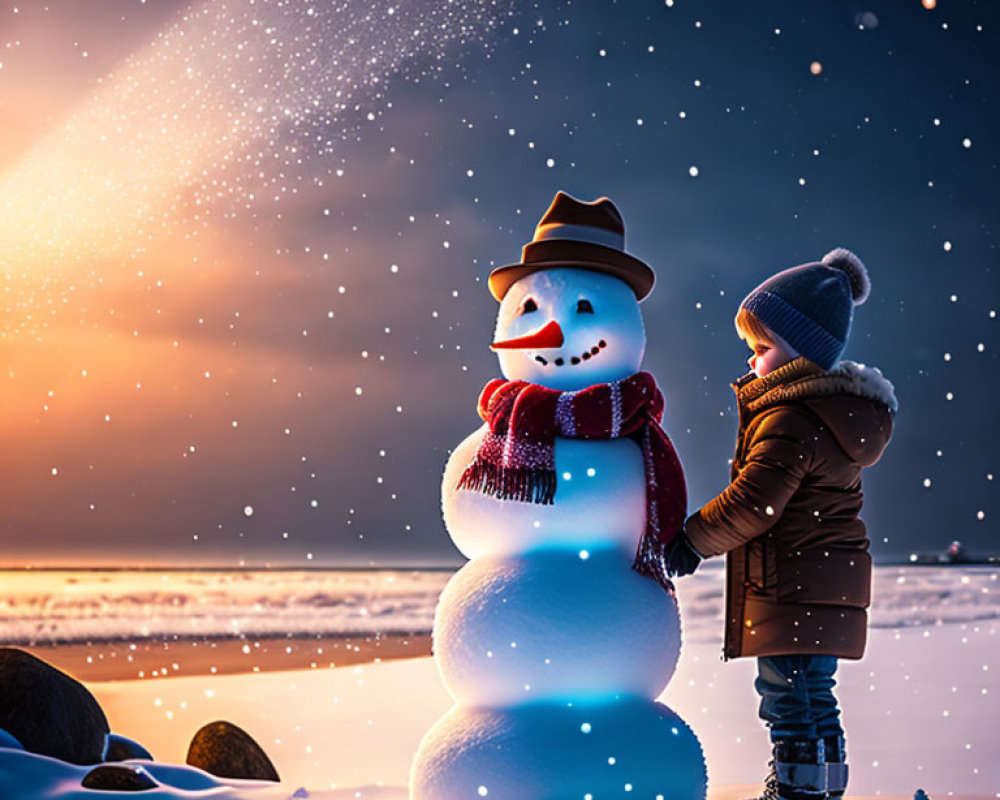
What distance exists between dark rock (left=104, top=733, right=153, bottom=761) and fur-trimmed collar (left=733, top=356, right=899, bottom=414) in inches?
126

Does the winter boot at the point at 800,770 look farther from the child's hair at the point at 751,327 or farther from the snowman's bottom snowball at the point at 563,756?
the child's hair at the point at 751,327

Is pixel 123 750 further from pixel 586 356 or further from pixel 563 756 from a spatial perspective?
pixel 586 356

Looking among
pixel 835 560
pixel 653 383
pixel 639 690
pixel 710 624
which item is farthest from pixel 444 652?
pixel 710 624

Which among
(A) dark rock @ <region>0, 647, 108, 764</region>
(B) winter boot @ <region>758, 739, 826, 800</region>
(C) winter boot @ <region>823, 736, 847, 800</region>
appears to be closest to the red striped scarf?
A: (B) winter boot @ <region>758, 739, 826, 800</region>

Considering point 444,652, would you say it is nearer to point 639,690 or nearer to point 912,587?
point 639,690

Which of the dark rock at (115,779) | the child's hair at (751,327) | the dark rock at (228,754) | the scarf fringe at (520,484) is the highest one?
the child's hair at (751,327)

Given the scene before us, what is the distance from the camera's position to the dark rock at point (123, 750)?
457 cm

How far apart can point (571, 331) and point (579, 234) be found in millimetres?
363

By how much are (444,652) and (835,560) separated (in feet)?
4.54

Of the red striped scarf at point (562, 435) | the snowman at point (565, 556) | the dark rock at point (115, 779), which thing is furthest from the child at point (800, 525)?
the dark rock at point (115, 779)

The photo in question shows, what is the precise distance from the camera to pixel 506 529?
3117 mm

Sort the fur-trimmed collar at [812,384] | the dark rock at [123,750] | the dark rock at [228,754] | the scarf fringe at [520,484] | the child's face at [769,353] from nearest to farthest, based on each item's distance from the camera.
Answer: the scarf fringe at [520,484]
the fur-trimmed collar at [812,384]
the child's face at [769,353]
the dark rock at [123,750]
the dark rock at [228,754]

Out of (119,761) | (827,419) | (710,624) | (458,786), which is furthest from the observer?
(710,624)

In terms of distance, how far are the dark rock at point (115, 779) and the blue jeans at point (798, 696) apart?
8.06ft
